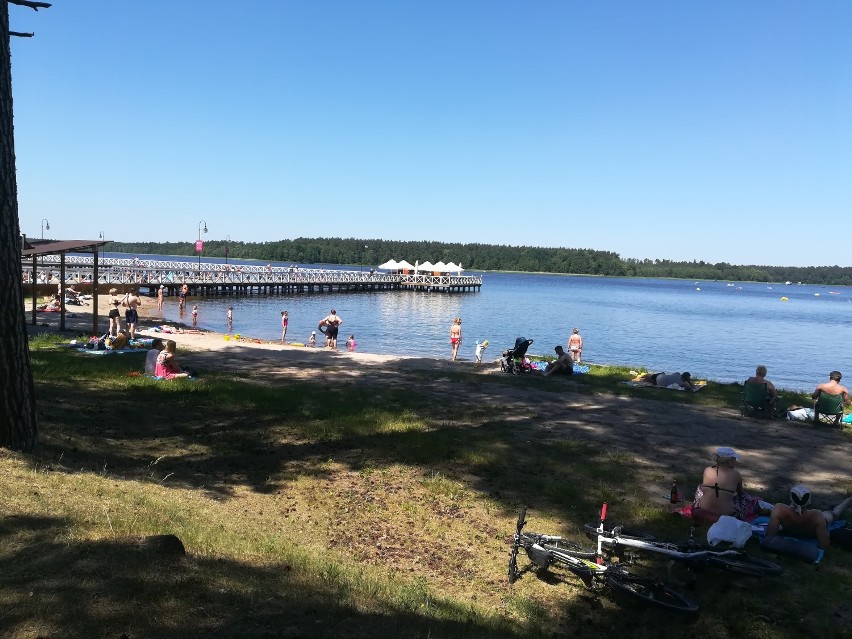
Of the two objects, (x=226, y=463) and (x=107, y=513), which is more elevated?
(x=107, y=513)

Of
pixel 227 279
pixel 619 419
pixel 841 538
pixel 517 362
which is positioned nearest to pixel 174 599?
pixel 841 538

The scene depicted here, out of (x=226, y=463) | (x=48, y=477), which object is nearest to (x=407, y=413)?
(x=226, y=463)

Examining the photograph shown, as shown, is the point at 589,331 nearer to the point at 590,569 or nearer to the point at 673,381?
the point at 673,381

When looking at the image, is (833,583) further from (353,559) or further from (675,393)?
(675,393)

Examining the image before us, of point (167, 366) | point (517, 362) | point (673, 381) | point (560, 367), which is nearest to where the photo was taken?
point (167, 366)

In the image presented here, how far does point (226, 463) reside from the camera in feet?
26.8

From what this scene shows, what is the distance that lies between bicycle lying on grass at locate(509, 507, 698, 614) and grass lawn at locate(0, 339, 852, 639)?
0.37ft

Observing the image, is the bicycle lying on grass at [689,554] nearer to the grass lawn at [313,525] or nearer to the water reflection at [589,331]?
the grass lawn at [313,525]

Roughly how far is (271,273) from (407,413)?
199 feet

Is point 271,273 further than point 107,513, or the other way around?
point 271,273

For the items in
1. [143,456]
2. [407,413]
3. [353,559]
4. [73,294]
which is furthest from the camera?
[73,294]

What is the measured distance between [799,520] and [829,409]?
702 cm

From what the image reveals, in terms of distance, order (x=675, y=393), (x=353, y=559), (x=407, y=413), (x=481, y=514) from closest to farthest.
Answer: (x=353, y=559) → (x=481, y=514) → (x=407, y=413) → (x=675, y=393)

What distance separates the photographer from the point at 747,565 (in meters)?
5.46
